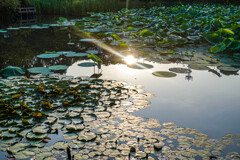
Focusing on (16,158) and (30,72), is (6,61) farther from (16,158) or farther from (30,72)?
(16,158)

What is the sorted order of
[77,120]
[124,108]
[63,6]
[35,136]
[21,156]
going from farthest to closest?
[63,6]
[124,108]
[77,120]
[35,136]
[21,156]

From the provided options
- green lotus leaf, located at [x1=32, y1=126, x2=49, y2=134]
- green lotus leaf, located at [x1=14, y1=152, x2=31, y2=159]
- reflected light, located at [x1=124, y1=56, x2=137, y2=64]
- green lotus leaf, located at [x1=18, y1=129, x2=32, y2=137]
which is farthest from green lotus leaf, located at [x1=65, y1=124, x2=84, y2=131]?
reflected light, located at [x1=124, y1=56, x2=137, y2=64]

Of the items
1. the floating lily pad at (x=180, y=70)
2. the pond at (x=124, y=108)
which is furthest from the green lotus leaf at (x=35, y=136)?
the floating lily pad at (x=180, y=70)

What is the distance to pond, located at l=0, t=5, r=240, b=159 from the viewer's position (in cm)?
Result: 190

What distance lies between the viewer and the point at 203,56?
5.02 metres

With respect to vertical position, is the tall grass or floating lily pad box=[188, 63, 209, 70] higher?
the tall grass

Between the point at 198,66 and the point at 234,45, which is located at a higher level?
the point at 234,45

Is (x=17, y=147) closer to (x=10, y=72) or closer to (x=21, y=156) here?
(x=21, y=156)

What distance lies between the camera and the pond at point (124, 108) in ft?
6.23

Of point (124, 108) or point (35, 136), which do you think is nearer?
point (35, 136)

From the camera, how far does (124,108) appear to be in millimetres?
2611

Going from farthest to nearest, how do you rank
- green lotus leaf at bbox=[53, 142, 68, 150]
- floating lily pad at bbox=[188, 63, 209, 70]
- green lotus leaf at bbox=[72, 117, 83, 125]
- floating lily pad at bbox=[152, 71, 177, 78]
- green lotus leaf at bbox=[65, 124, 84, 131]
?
floating lily pad at bbox=[188, 63, 209, 70] → floating lily pad at bbox=[152, 71, 177, 78] → green lotus leaf at bbox=[72, 117, 83, 125] → green lotus leaf at bbox=[65, 124, 84, 131] → green lotus leaf at bbox=[53, 142, 68, 150]

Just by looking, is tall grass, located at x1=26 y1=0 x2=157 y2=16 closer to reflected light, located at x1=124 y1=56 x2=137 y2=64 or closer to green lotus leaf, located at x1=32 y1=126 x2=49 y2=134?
reflected light, located at x1=124 y1=56 x2=137 y2=64

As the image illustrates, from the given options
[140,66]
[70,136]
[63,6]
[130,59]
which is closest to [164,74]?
[140,66]
